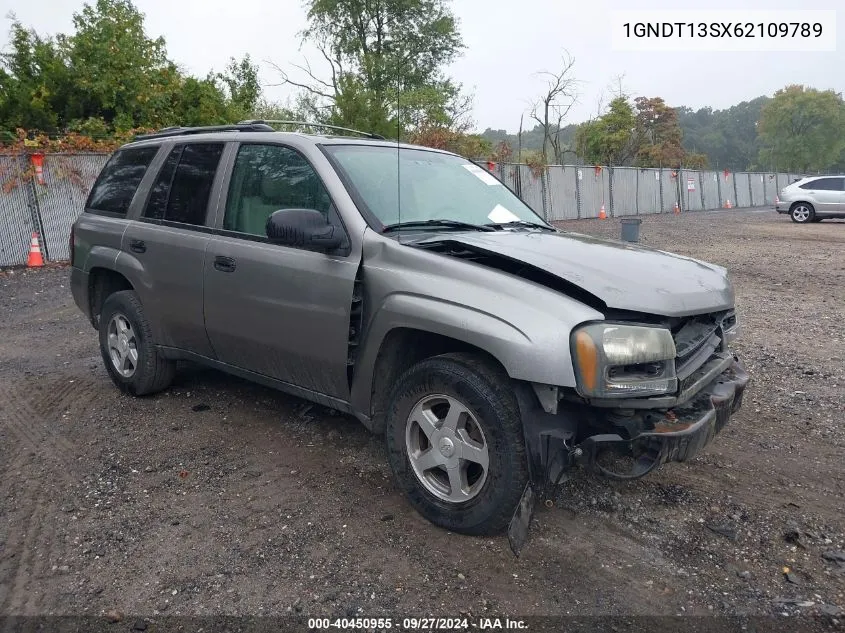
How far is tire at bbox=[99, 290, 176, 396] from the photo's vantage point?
499 cm

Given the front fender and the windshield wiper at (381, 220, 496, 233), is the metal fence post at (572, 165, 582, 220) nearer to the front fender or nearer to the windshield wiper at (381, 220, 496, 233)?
the windshield wiper at (381, 220, 496, 233)

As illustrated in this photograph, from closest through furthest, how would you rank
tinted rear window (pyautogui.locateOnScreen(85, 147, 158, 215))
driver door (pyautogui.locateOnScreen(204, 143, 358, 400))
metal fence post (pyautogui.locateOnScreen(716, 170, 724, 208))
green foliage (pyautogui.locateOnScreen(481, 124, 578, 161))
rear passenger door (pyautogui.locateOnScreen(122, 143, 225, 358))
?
driver door (pyautogui.locateOnScreen(204, 143, 358, 400))
rear passenger door (pyautogui.locateOnScreen(122, 143, 225, 358))
tinted rear window (pyautogui.locateOnScreen(85, 147, 158, 215))
green foliage (pyautogui.locateOnScreen(481, 124, 578, 161))
metal fence post (pyautogui.locateOnScreen(716, 170, 724, 208))

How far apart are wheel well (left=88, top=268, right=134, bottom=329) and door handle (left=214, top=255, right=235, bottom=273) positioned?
146cm

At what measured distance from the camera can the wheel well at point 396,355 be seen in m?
3.43

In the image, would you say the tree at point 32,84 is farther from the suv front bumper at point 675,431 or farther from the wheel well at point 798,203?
the wheel well at point 798,203

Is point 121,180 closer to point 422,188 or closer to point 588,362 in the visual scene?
point 422,188

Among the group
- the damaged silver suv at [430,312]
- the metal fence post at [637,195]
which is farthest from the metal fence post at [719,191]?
the damaged silver suv at [430,312]

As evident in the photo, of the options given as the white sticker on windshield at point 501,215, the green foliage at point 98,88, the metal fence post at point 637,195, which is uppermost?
the green foliage at point 98,88

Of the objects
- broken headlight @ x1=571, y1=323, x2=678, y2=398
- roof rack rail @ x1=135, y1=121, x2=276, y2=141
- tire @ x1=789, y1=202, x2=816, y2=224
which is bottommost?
broken headlight @ x1=571, y1=323, x2=678, y2=398

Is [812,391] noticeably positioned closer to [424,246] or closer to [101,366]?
[424,246]

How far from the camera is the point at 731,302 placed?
3.56 meters

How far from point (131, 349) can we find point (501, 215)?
2902 mm

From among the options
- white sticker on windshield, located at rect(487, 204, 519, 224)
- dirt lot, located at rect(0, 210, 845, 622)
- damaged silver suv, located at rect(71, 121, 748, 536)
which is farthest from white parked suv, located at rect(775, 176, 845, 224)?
white sticker on windshield, located at rect(487, 204, 519, 224)

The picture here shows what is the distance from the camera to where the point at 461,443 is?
10.4 ft
